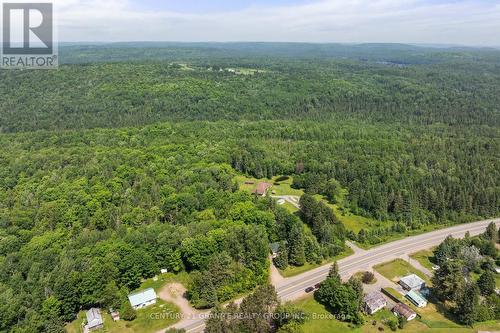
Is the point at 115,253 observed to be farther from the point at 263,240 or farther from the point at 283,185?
the point at 283,185

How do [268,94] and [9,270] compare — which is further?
[268,94]

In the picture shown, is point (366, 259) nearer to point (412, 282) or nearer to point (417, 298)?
point (412, 282)

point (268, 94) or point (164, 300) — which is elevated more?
point (268, 94)

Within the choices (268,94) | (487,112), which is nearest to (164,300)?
(268,94)

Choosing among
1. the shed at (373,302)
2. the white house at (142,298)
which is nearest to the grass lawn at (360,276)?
the shed at (373,302)

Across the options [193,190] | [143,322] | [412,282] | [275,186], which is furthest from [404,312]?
[275,186]

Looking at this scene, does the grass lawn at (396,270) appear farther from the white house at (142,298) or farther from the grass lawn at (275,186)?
the white house at (142,298)
